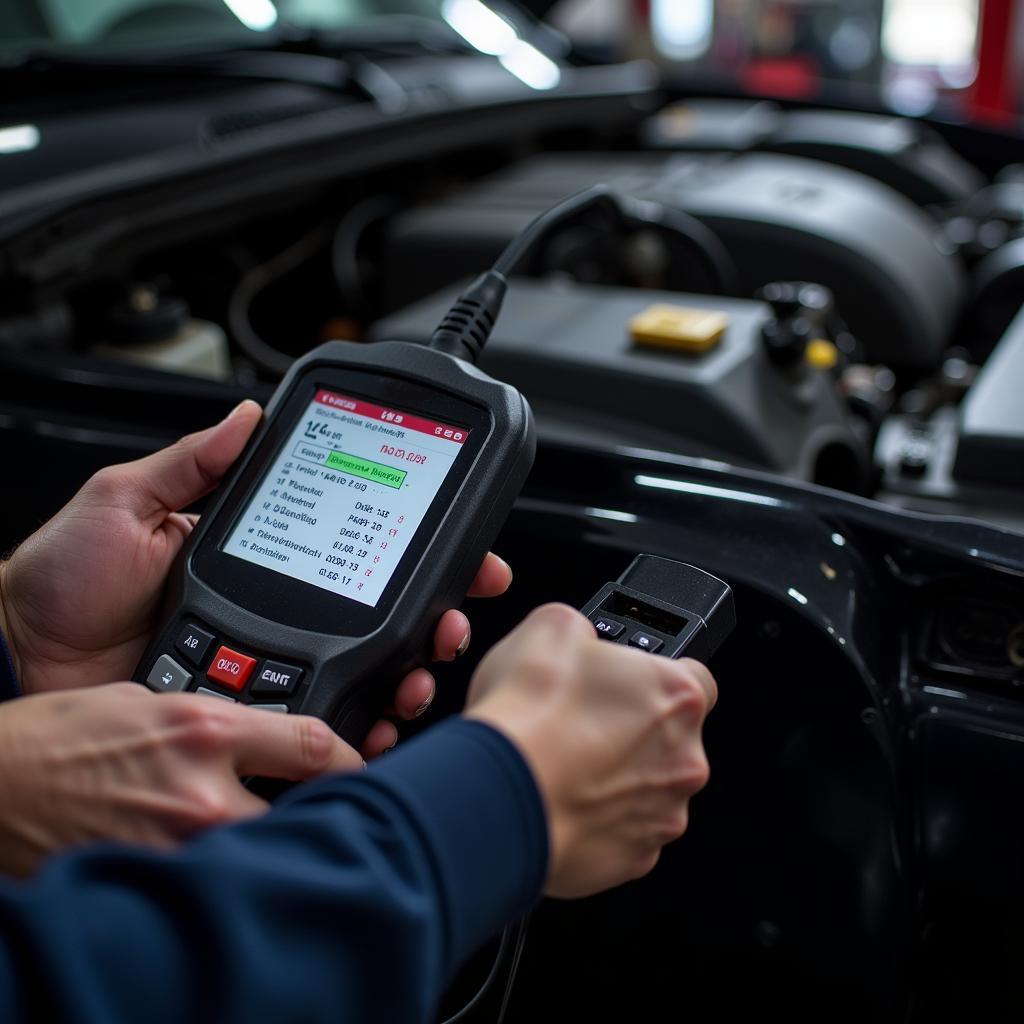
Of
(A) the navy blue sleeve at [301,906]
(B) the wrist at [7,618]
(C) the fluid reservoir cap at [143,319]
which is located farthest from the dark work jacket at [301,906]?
(C) the fluid reservoir cap at [143,319]

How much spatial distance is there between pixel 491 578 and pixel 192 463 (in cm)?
19

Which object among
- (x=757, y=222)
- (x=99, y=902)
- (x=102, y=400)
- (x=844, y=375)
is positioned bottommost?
(x=99, y=902)

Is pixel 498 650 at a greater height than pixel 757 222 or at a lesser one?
lesser

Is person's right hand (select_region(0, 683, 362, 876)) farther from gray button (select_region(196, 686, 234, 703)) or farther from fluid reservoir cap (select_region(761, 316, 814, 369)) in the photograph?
fluid reservoir cap (select_region(761, 316, 814, 369))

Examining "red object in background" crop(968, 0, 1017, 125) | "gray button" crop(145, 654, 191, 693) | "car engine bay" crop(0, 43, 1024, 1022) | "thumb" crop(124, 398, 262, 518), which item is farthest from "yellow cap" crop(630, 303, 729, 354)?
"red object in background" crop(968, 0, 1017, 125)

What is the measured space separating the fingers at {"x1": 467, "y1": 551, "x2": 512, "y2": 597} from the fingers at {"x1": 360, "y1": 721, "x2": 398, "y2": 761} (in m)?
0.09

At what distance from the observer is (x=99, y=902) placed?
0.34m

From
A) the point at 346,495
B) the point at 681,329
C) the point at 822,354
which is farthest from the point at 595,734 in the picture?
the point at 822,354

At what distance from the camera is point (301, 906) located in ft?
1.14

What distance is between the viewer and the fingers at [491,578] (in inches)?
23.9

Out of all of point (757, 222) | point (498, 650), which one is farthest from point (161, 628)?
point (757, 222)

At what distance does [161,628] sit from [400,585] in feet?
0.48

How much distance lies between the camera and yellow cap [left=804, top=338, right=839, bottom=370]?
3.06ft

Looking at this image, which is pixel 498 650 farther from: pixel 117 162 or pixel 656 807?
pixel 117 162
